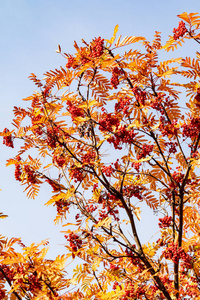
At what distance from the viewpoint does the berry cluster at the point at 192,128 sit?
5.35 meters

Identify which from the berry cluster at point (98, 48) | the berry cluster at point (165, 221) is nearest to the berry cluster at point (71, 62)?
the berry cluster at point (98, 48)

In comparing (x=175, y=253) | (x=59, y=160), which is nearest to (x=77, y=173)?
(x=59, y=160)

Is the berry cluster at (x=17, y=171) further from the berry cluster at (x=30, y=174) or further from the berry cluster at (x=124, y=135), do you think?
the berry cluster at (x=124, y=135)

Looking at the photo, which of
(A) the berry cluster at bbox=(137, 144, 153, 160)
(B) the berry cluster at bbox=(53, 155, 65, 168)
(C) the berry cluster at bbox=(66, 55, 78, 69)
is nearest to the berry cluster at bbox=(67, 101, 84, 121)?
(C) the berry cluster at bbox=(66, 55, 78, 69)

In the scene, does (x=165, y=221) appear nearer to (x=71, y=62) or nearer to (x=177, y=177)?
(x=177, y=177)

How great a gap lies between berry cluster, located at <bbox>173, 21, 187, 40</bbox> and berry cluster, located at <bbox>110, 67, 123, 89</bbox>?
0.96m

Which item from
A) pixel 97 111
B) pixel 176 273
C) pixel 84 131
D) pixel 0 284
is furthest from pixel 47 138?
pixel 176 273

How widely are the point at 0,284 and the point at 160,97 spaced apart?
12.0 ft

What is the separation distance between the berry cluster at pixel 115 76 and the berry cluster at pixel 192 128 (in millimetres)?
1246

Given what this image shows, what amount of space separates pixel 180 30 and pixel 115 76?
116 centimetres

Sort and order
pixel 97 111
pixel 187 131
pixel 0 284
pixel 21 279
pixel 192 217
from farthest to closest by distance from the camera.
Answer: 1. pixel 192 217
2. pixel 97 111
3. pixel 187 131
4. pixel 0 284
5. pixel 21 279

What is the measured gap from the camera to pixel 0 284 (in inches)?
198

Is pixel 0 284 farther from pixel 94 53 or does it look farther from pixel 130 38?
pixel 130 38

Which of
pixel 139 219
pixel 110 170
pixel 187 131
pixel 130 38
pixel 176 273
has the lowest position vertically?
pixel 176 273
